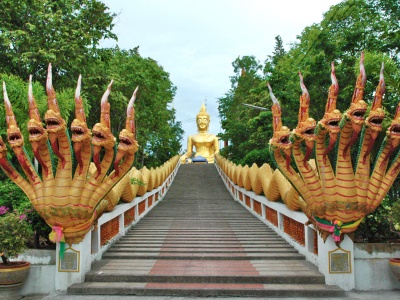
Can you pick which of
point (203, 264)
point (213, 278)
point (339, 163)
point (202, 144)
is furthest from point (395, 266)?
point (202, 144)

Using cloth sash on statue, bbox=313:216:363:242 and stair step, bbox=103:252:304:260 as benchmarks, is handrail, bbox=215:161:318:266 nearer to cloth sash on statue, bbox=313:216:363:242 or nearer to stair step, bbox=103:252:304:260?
stair step, bbox=103:252:304:260

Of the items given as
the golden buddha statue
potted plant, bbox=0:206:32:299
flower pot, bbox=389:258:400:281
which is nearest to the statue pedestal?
potted plant, bbox=0:206:32:299

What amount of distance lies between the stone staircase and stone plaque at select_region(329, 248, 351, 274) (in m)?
0.31

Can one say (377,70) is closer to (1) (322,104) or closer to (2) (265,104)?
(1) (322,104)

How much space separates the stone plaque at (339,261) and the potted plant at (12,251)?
5534 mm

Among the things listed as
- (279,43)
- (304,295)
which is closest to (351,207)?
(304,295)

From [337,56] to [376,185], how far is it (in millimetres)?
8308

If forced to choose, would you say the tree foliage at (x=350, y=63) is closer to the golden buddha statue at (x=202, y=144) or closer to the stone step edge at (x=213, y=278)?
the stone step edge at (x=213, y=278)

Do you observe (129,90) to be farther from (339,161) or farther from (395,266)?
(395,266)

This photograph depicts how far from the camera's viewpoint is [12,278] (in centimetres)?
729

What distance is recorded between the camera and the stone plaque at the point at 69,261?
24.7 ft

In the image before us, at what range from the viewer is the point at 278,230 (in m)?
11.0

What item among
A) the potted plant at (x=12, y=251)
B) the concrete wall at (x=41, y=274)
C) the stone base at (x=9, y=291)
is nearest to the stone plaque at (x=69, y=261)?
the concrete wall at (x=41, y=274)

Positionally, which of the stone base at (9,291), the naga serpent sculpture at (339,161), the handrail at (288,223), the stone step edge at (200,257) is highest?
the naga serpent sculpture at (339,161)
